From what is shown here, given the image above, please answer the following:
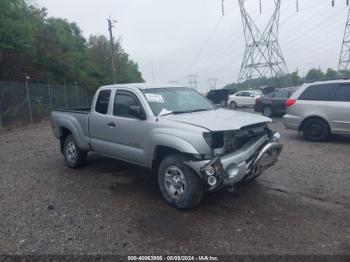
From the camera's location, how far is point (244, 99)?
78.0 ft

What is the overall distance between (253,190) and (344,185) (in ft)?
5.07

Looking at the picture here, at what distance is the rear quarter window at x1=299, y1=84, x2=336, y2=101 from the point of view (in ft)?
27.2

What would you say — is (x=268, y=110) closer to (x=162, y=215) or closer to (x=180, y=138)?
(x=180, y=138)

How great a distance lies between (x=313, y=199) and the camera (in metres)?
4.45

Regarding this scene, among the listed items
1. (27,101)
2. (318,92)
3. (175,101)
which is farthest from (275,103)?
(27,101)

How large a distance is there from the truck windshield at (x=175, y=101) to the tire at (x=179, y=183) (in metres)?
0.91

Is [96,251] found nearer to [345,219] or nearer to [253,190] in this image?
[253,190]

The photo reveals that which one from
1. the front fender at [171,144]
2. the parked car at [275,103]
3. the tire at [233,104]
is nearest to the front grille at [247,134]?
the front fender at [171,144]

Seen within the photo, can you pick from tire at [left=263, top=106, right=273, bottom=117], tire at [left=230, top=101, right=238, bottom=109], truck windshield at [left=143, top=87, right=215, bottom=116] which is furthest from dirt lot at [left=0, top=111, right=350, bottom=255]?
tire at [left=230, top=101, right=238, bottom=109]

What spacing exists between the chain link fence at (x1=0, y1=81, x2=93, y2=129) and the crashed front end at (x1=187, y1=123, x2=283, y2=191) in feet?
43.8

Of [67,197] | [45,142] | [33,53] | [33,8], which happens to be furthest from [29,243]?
[33,8]

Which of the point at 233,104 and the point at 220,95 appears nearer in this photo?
the point at 233,104

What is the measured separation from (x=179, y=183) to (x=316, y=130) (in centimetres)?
604

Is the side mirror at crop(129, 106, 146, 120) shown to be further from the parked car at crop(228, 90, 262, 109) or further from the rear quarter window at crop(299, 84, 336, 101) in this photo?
the parked car at crop(228, 90, 262, 109)
